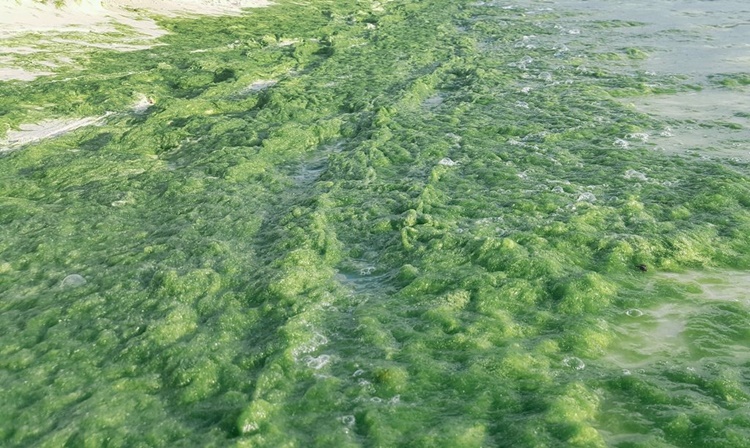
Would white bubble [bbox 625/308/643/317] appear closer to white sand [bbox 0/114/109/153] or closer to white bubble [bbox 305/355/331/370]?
white bubble [bbox 305/355/331/370]

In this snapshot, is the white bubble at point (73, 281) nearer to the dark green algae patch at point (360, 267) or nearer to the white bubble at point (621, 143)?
the dark green algae patch at point (360, 267)

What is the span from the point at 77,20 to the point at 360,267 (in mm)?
13552

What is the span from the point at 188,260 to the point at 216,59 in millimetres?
9010

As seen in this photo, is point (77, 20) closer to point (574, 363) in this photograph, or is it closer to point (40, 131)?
point (40, 131)

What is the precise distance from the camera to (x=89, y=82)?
476 inches

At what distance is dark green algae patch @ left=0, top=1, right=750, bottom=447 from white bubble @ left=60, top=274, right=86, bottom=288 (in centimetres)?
2

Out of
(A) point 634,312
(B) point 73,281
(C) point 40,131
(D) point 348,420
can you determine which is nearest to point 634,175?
(A) point 634,312

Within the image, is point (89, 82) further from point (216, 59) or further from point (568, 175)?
point (568, 175)

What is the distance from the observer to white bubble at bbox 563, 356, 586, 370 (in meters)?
4.69

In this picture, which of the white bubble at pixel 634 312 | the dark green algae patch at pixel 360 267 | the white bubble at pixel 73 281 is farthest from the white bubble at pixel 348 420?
the white bubble at pixel 73 281

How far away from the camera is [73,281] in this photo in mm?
6020

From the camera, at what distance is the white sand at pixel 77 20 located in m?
13.4

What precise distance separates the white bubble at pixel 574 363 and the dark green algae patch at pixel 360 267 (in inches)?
0.6

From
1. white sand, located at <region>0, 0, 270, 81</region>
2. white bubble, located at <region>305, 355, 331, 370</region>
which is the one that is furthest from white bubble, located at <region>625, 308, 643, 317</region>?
white sand, located at <region>0, 0, 270, 81</region>
